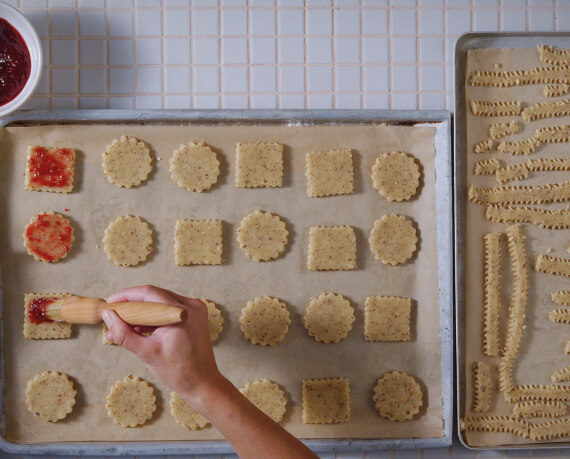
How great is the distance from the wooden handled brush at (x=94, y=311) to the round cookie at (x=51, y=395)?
139mm

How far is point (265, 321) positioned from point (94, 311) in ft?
1.28

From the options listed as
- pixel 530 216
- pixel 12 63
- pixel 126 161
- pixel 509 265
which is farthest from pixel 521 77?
pixel 12 63

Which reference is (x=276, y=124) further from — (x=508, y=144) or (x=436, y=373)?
(x=436, y=373)

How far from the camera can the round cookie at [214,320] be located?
127cm

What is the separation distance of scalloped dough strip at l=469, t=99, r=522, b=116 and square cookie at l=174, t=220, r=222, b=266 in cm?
68

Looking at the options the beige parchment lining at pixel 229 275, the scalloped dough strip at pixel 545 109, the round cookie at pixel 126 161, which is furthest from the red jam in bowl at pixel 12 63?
the scalloped dough strip at pixel 545 109

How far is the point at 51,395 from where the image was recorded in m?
1.26

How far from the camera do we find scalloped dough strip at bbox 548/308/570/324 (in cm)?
130

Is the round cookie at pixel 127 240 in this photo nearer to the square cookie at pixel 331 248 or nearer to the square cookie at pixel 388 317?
the square cookie at pixel 331 248

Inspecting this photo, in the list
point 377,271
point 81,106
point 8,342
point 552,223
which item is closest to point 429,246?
point 377,271

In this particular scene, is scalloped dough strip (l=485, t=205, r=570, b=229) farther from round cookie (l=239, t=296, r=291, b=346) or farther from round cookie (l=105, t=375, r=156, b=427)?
round cookie (l=105, t=375, r=156, b=427)

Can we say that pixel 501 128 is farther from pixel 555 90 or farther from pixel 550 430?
→ pixel 550 430

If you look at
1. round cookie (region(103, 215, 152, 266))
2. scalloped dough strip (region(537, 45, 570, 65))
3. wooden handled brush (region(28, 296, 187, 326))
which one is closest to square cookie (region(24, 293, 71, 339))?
wooden handled brush (region(28, 296, 187, 326))

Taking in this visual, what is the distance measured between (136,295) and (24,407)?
1.56ft
